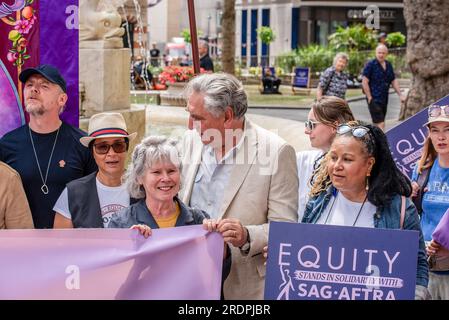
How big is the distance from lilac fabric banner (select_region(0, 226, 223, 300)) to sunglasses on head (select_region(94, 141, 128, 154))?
2.25ft

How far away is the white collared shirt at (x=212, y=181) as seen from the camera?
13.9 feet

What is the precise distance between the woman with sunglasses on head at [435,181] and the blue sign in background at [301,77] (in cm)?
2550

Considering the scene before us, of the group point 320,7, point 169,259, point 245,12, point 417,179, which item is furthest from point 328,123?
point 245,12

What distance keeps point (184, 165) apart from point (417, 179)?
5.55ft

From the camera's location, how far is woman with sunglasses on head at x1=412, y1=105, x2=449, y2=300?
4.93 metres

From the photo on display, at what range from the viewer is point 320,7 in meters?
53.5

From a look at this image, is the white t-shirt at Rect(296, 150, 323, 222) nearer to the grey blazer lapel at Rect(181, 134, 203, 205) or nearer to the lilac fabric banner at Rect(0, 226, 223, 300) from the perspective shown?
the grey blazer lapel at Rect(181, 134, 203, 205)

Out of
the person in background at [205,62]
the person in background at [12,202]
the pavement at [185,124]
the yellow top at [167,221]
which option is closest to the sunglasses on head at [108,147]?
the person in background at [12,202]

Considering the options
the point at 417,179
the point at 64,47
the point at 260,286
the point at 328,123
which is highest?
the point at 64,47

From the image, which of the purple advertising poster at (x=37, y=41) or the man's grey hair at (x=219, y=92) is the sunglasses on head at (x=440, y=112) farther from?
the purple advertising poster at (x=37, y=41)

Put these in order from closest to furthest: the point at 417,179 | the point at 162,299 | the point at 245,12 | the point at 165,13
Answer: the point at 162,299 < the point at 417,179 < the point at 245,12 < the point at 165,13

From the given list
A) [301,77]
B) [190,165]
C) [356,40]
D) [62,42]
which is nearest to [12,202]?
[190,165]
